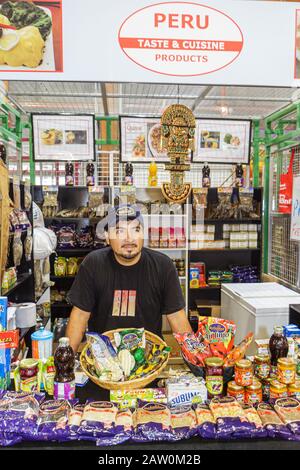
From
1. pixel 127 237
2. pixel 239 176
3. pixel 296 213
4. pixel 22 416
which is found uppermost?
pixel 239 176

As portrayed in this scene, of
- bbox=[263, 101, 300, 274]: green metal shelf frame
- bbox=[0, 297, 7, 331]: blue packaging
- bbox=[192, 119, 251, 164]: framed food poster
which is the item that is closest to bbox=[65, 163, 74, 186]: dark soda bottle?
bbox=[192, 119, 251, 164]: framed food poster

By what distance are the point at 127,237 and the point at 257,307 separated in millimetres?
1440

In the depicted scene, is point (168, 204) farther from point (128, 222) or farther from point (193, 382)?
point (193, 382)

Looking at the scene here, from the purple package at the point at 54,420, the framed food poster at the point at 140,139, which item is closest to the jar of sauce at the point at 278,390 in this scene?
the purple package at the point at 54,420

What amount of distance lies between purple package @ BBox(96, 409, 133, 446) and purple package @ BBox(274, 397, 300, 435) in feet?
1.72

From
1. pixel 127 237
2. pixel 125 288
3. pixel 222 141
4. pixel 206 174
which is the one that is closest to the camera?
pixel 127 237

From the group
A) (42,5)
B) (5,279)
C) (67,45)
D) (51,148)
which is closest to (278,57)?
(67,45)

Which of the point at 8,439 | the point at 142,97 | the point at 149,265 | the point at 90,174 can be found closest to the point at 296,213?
the point at 149,265

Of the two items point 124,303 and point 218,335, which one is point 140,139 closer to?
point 124,303

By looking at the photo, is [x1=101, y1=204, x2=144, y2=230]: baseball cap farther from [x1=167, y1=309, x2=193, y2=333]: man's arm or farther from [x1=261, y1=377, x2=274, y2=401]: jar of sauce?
[x1=261, y1=377, x2=274, y2=401]: jar of sauce

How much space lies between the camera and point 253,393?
5.06 feet

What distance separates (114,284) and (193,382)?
38.9 inches

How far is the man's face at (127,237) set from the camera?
7.58 feet

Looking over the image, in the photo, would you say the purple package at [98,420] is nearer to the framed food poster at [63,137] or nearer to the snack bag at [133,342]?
the snack bag at [133,342]
